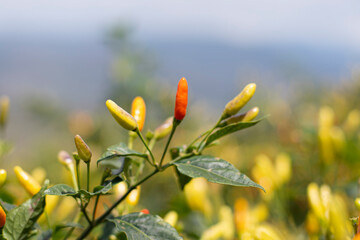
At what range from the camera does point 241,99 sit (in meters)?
0.74

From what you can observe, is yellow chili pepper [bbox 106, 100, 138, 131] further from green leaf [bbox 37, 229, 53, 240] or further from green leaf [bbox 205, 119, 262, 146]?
green leaf [bbox 37, 229, 53, 240]

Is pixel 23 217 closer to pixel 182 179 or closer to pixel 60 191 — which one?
pixel 60 191

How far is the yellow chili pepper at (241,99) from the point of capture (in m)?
0.73

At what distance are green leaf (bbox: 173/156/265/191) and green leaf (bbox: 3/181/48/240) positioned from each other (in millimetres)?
243

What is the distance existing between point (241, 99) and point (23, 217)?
0.45m

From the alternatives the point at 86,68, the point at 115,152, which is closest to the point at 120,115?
the point at 115,152

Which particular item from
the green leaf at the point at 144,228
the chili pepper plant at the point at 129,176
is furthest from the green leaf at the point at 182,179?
the green leaf at the point at 144,228

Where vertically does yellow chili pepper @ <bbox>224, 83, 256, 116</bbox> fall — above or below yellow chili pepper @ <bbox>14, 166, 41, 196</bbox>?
above

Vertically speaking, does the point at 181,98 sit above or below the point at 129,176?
above

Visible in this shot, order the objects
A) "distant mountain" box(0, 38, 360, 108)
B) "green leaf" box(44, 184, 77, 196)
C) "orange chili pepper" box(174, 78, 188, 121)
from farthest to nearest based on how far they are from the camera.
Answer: "distant mountain" box(0, 38, 360, 108) → "orange chili pepper" box(174, 78, 188, 121) → "green leaf" box(44, 184, 77, 196)

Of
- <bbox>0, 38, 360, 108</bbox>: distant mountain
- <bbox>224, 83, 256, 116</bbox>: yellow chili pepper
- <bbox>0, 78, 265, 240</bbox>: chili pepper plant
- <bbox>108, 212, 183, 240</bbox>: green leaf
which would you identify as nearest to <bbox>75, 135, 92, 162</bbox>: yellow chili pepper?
<bbox>0, 78, 265, 240</bbox>: chili pepper plant

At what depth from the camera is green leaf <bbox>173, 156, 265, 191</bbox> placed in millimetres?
612

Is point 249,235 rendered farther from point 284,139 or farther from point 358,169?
point 284,139

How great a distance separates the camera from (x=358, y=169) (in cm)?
145
